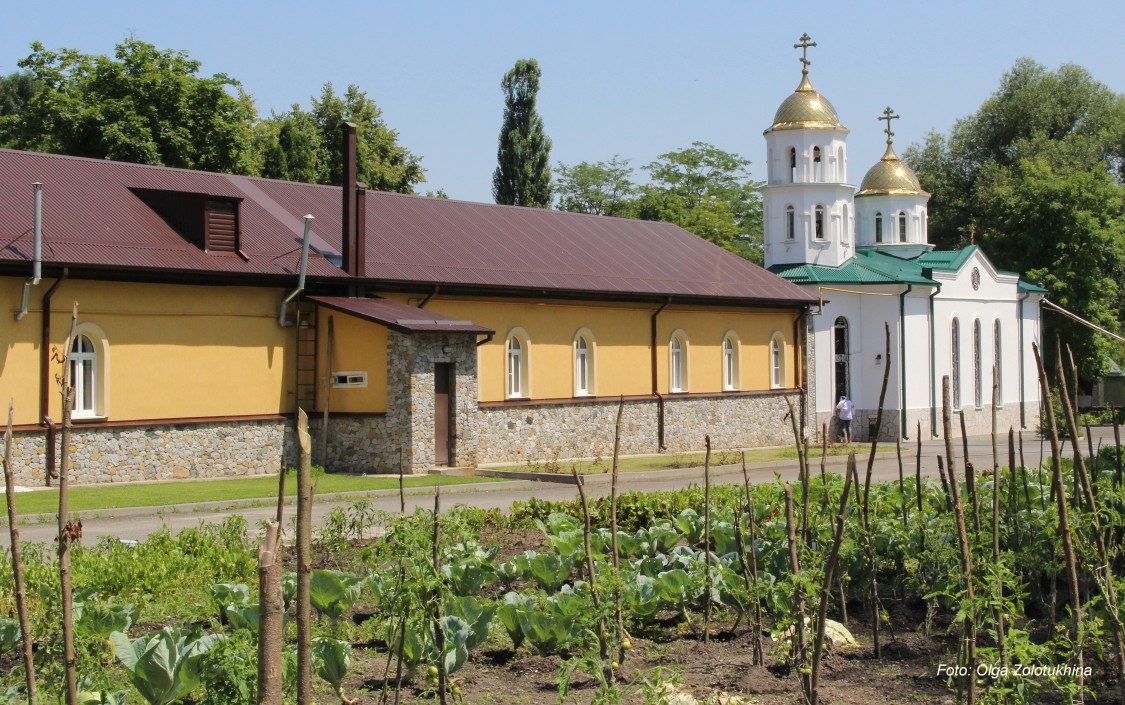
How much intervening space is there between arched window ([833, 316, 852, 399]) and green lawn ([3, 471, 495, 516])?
20.8 metres

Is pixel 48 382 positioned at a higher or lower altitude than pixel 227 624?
higher

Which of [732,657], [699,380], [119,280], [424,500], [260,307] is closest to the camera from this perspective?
[732,657]

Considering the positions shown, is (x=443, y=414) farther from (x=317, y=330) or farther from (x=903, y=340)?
(x=903, y=340)

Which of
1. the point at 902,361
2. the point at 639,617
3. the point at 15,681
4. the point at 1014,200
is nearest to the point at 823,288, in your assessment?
the point at 902,361

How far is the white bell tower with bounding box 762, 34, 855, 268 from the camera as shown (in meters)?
44.7

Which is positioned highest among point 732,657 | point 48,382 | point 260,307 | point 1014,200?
point 1014,200

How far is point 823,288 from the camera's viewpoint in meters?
42.3

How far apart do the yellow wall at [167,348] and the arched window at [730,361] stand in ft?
46.5

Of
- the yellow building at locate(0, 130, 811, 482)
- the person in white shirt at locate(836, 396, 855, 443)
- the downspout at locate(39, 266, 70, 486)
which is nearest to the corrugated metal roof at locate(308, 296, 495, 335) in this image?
the yellow building at locate(0, 130, 811, 482)

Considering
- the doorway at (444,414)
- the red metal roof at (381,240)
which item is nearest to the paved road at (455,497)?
the doorway at (444,414)

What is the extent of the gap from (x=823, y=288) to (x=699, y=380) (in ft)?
30.2

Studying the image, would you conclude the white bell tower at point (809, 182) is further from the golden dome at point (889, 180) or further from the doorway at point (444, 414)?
the doorway at point (444, 414)

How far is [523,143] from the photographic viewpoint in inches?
2296

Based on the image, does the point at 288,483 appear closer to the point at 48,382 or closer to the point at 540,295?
the point at 48,382
